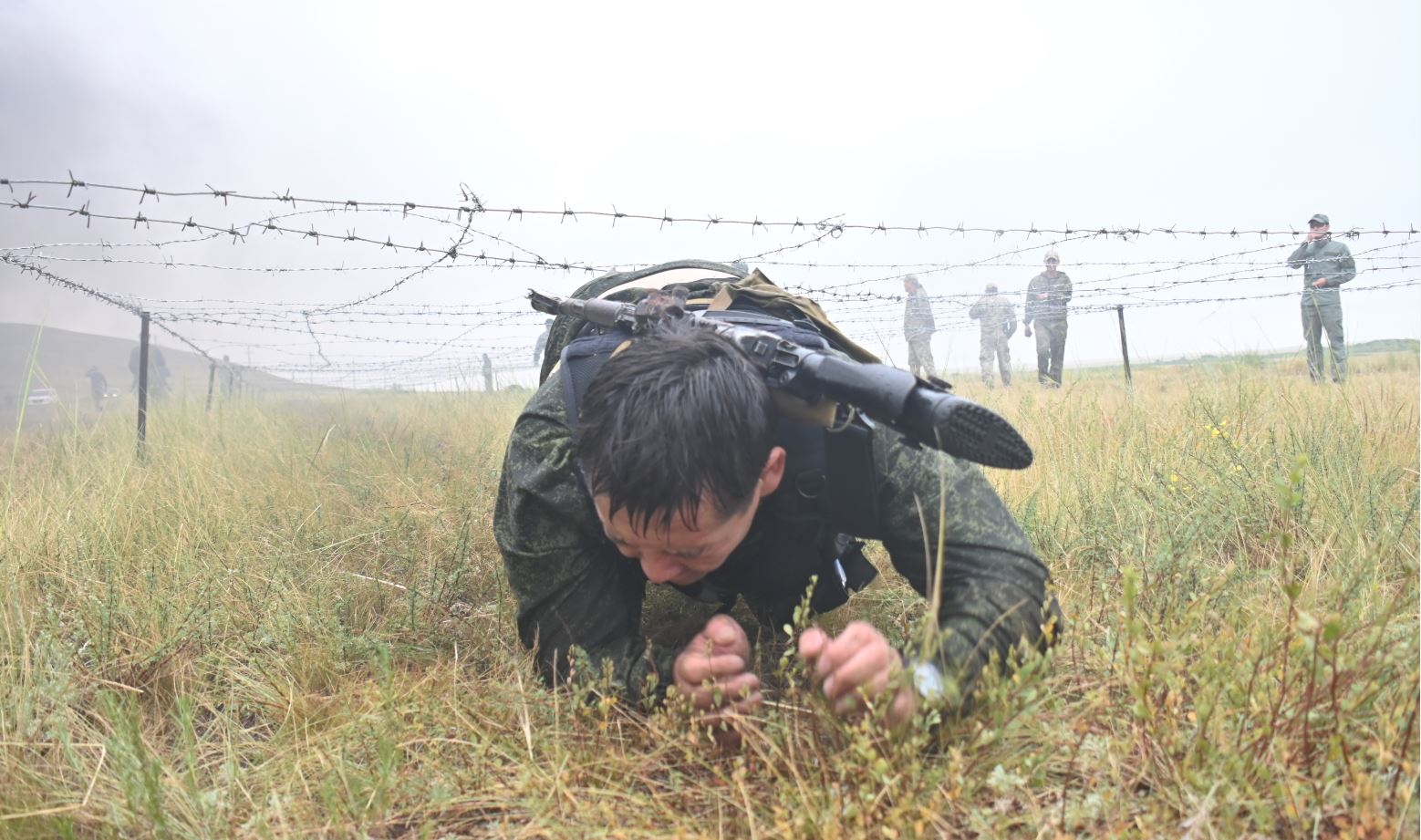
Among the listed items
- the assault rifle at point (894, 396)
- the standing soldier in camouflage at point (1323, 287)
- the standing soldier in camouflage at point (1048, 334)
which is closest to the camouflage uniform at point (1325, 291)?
the standing soldier in camouflage at point (1323, 287)

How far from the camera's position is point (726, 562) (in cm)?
195

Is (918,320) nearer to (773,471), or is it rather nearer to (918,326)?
(918,326)

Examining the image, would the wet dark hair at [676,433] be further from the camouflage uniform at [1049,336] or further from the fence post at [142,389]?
the camouflage uniform at [1049,336]

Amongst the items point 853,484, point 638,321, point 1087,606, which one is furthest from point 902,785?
point 638,321

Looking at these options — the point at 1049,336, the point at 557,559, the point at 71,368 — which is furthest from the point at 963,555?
the point at 1049,336

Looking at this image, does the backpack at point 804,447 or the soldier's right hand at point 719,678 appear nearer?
the soldier's right hand at point 719,678

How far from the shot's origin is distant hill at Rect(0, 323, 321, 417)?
3.90m

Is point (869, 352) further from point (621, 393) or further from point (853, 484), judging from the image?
point (621, 393)

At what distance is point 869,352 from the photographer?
2.05 metres

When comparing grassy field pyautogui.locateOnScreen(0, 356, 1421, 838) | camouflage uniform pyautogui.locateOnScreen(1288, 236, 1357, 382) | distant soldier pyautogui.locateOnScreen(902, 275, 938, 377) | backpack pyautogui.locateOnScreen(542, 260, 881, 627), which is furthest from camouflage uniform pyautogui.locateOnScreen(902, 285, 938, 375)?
backpack pyautogui.locateOnScreen(542, 260, 881, 627)

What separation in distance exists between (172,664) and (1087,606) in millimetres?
2446

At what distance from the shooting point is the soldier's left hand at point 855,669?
1.32 m

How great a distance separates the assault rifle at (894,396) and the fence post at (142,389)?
473cm

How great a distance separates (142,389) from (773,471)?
5647 mm
